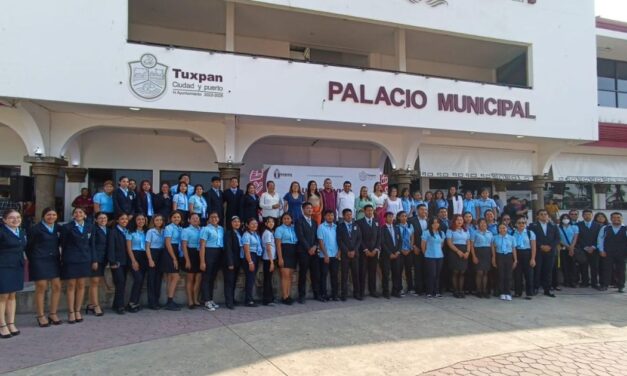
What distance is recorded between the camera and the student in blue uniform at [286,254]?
7.98 meters

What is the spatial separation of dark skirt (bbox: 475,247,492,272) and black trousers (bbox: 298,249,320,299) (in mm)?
3345

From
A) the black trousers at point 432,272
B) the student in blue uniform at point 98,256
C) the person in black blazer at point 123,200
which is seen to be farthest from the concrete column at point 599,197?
the student in blue uniform at point 98,256

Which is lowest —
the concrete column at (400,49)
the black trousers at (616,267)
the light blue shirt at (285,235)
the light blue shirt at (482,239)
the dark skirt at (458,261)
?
the black trousers at (616,267)

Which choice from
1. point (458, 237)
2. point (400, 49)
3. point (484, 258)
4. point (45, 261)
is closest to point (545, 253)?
point (484, 258)

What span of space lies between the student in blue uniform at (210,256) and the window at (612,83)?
15.5m

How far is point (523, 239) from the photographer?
9.20 m

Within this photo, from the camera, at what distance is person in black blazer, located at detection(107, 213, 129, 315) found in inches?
279

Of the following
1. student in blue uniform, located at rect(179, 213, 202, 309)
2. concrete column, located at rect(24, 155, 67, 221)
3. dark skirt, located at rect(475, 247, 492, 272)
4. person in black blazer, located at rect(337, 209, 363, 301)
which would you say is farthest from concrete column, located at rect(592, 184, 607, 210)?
concrete column, located at rect(24, 155, 67, 221)

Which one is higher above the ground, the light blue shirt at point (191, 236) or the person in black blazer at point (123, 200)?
the person in black blazer at point (123, 200)

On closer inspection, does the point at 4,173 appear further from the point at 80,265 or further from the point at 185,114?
the point at 80,265

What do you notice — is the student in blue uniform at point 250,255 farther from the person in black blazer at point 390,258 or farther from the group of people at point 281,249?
the person in black blazer at point 390,258

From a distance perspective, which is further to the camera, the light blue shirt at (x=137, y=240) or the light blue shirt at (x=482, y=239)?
the light blue shirt at (x=482, y=239)

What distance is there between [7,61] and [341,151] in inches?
378

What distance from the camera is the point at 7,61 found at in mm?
8828
